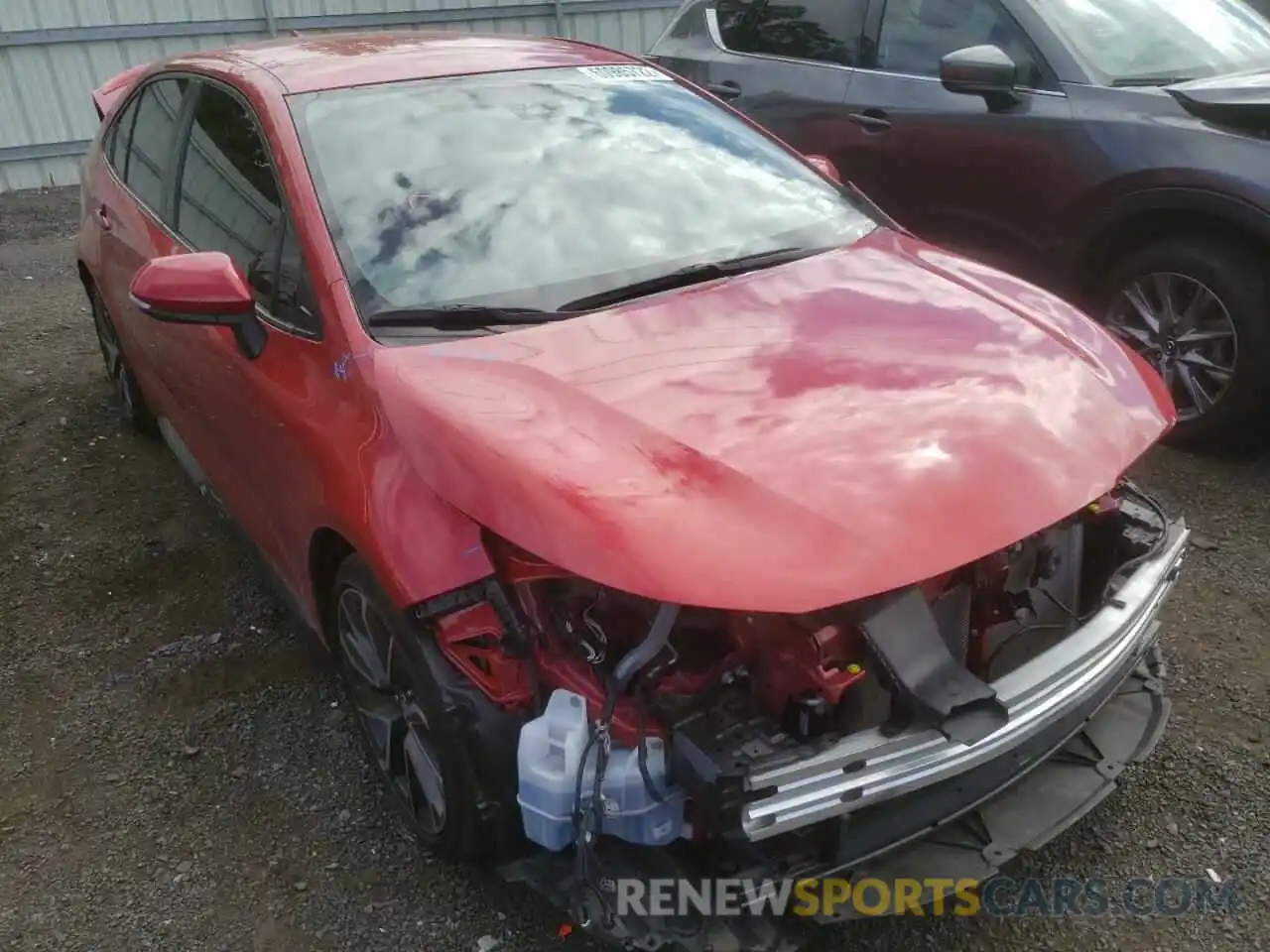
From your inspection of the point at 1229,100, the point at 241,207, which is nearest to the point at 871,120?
the point at 1229,100

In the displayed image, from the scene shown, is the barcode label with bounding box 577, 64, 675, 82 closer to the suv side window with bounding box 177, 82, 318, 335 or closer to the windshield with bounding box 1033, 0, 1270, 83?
the suv side window with bounding box 177, 82, 318, 335

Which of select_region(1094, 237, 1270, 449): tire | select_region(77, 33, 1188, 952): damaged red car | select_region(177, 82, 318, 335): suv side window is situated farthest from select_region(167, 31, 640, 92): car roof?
select_region(1094, 237, 1270, 449): tire

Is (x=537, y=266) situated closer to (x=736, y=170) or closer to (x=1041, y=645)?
(x=736, y=170)

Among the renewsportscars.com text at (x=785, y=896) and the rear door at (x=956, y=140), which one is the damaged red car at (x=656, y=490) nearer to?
the renewsportscars.com text at (x=785, y=896)

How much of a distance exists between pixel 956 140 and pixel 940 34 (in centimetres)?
54

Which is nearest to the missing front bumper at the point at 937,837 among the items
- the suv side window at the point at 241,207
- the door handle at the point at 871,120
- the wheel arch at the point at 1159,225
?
the suv side window at the point at 241,207

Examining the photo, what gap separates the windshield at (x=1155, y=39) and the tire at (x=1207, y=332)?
→ 0.80 metres

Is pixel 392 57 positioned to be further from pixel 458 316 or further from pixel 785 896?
pixel 785 896

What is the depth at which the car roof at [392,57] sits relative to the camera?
302cm

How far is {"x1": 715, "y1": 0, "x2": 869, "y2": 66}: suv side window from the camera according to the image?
5031 millimetres

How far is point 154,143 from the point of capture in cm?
378

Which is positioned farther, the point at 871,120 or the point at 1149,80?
the point at 871,120

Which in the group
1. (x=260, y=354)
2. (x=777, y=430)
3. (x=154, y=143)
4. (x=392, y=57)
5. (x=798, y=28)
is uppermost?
Result: (x=392, y=57)

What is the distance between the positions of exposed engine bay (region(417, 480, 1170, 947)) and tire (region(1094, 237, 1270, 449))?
226cm
